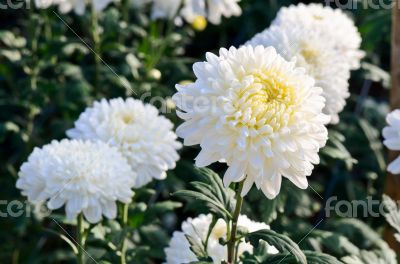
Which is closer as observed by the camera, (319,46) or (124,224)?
(124,224)

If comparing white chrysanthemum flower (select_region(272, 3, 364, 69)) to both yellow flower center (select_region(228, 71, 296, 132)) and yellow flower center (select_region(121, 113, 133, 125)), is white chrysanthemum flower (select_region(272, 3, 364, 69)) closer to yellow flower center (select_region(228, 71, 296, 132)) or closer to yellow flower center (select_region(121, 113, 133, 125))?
yellow flower center (select_region(121, 113, 133, 125))

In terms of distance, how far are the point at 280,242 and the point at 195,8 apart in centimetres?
155

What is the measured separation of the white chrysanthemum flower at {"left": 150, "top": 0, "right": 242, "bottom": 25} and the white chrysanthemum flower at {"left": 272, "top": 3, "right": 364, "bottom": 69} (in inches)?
19.5

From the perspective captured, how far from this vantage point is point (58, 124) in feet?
10.4

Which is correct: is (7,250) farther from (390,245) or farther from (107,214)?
(390,245)

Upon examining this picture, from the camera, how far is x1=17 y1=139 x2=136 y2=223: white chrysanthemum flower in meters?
2.00

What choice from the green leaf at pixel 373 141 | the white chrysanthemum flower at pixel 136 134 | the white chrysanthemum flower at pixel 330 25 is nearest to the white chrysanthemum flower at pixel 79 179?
the white chrysanthemum flower at pixel 136 134

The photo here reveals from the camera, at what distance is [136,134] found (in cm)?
223

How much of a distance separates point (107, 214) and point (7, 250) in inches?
50.5

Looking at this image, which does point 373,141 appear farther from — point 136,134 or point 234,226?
point 234,226

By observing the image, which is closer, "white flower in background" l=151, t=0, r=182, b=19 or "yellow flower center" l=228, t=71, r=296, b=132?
"yellow flower center" l=228, t=71, r=296, b=132

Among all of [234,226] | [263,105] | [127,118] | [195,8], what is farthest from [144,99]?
[263,105]

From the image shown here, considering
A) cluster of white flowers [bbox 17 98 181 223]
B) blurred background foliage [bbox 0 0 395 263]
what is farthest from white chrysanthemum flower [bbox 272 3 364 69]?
cluster of white flowers [bbox 17 98 181 223]

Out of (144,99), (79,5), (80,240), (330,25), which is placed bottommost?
(80,240)
